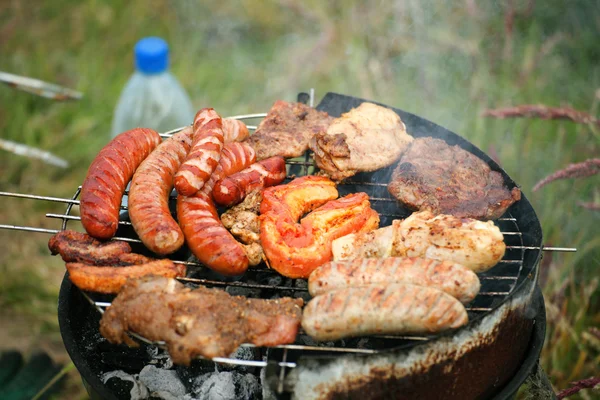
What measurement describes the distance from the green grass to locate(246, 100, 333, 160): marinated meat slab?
5.89 feet

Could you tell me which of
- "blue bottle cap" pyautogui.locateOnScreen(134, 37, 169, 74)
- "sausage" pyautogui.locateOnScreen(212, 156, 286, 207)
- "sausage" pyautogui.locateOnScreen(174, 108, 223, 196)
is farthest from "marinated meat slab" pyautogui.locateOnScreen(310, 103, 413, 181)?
"blue bottle cap" pyautogui.locateOnScreen(134, 37, 169, 74)

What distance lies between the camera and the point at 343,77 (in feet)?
25.0

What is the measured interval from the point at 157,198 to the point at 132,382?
3.48 feet

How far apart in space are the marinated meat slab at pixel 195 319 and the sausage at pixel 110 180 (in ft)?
1.57

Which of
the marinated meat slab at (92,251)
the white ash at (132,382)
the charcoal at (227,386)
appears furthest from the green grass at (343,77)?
the marinated meat slab at (92,251)

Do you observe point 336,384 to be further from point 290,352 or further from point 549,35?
point 549,35

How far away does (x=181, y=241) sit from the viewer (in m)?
3.12

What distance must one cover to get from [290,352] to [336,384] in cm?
87

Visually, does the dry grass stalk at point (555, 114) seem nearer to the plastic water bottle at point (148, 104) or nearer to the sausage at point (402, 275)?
the sausage at point (402, 275)

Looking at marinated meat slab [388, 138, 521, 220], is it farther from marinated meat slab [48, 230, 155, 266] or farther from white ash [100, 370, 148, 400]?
white ash [100, 370, 148, 400]

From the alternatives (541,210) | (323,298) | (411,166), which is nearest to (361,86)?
(541,210)

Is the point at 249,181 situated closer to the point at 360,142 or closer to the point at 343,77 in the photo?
the point at 360,142

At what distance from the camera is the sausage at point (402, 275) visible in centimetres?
281

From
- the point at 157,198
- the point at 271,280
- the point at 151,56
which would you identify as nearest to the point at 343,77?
the point at 151,56
